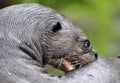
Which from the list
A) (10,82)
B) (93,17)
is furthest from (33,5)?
(93,17)

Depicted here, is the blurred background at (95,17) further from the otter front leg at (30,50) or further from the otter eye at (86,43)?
the otter front leg at (30,50)

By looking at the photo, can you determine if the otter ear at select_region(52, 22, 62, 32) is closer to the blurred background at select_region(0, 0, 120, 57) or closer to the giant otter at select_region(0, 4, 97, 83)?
the giant otter at select_region(0, 4, 97, 83)

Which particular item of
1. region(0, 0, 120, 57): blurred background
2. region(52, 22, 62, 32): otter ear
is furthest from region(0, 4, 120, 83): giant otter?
region(0, 0, 120, 57): blurred background

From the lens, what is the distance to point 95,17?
5.84m

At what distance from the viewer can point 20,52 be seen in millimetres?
4309

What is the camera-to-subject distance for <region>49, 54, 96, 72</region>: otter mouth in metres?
4.61

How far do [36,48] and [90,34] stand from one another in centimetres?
148

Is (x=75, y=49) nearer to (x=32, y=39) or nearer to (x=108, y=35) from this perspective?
(x=32, y=39)

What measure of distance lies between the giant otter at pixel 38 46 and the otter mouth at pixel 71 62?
0.02 meters

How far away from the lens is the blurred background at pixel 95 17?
5.63 meters

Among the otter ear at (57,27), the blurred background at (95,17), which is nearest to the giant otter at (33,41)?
the otter ear at (57,27)

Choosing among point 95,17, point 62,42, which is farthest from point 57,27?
point 95,17

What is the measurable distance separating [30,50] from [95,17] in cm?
152

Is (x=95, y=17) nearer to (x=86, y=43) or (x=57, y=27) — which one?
(x=86, y=43)
